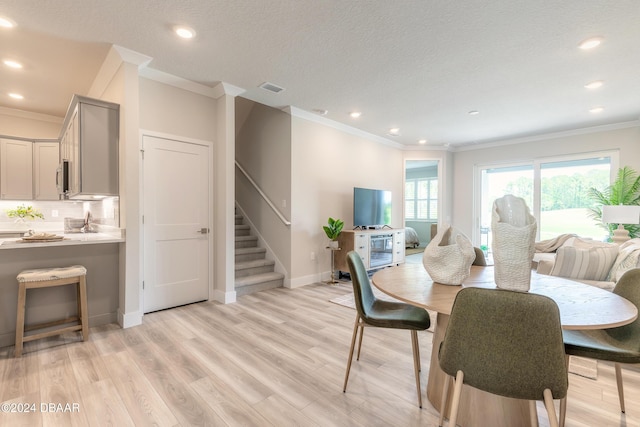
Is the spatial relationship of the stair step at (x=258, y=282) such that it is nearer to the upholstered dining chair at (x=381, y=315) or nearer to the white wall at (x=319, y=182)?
the white wall at (x=319, y=182)

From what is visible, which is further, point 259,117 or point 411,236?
point 411,236

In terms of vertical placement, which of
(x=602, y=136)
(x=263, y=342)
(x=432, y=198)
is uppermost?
(x=602, y=136)

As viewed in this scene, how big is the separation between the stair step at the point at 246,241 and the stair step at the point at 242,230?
0.89ft

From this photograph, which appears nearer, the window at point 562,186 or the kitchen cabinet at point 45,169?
the kitchen cabinet at point 45,169

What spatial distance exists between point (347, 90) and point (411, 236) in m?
5.64

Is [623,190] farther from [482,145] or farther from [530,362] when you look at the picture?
[530,362]

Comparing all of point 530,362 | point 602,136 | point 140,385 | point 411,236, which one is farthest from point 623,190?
point 140,385

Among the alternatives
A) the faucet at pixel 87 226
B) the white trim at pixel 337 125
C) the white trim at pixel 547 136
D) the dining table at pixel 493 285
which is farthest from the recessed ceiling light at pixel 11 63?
the white trim at pixel 547 136

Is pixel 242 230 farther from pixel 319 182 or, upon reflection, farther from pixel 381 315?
pixel 381 315

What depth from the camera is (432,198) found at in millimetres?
9305

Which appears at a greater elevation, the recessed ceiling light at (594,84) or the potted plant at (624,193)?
the recessed ceiling light at (594,84)

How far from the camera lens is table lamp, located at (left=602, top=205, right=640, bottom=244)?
421 cm

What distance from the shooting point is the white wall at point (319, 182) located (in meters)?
4.70

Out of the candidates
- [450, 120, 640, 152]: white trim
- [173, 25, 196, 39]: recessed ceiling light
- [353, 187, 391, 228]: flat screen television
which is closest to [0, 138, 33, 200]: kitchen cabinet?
[173, 25, 196, 39]: recessed ceiling light
